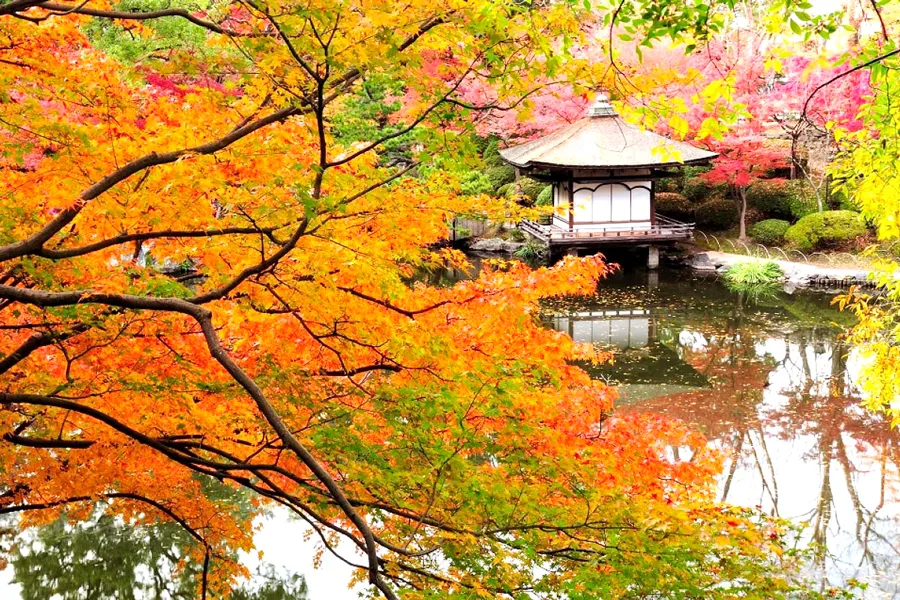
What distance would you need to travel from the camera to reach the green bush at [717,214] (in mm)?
25641

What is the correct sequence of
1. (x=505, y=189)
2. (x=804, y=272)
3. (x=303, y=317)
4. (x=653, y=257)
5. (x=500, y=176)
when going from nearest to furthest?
(x=303, y=317) < (x=804, y=272) < (x=653, y=257) < (x=505, y=189) < (x=500, y=176)

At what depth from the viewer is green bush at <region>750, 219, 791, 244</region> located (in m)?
23.6

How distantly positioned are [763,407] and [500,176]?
1820 cm

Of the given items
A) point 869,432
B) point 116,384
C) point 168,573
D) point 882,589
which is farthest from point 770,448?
point 116,384

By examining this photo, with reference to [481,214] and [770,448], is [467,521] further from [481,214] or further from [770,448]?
[770,448]

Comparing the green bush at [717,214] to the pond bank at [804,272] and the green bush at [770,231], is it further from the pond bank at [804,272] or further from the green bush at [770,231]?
the pond bank at [804,272]

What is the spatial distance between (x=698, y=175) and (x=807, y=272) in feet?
19.8

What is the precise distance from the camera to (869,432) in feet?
35.9

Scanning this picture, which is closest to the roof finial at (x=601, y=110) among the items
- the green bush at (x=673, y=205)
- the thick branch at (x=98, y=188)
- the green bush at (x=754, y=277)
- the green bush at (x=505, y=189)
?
the green bush at (x=505, y=189)

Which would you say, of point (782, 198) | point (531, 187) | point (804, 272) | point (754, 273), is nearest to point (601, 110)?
point (531, 187)

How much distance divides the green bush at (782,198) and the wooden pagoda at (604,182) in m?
3.34

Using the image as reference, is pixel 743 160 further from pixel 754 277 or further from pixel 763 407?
pixel 763 407

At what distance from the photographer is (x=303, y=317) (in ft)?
14.0

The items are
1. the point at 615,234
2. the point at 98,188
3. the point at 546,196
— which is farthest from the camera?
the point at 546,196
